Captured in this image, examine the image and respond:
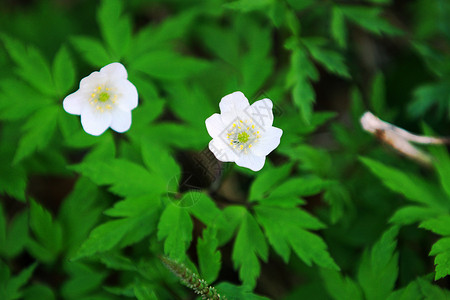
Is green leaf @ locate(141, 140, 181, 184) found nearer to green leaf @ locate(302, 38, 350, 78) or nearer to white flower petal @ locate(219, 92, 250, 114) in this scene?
white flower petal @ locate(219, 92, 250, 114)

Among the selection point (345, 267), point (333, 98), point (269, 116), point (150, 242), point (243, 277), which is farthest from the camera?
point (333, 98)

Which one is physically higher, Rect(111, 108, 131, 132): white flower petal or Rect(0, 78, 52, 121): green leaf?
Rect(111, 108, 131, 132): white flower petal

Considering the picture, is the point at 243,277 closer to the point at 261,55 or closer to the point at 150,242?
the point at 150,242

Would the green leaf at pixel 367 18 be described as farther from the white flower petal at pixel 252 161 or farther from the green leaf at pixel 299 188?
the white flower petal at pixel 252 161

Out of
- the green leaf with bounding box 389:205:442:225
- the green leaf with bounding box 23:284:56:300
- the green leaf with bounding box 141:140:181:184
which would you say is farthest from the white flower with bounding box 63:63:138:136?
the green leaf with bounding box 389:205:442:225

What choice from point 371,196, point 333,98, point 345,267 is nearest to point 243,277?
point 345,267

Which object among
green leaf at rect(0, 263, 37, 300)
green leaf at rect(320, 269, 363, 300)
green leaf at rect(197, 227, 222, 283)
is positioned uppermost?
green leaf at rect(197, 227, 222, 283)

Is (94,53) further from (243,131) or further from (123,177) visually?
(243,131)
